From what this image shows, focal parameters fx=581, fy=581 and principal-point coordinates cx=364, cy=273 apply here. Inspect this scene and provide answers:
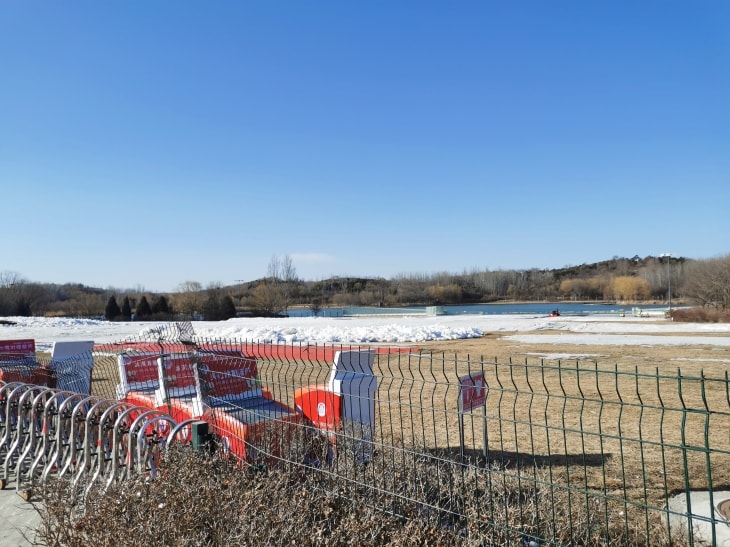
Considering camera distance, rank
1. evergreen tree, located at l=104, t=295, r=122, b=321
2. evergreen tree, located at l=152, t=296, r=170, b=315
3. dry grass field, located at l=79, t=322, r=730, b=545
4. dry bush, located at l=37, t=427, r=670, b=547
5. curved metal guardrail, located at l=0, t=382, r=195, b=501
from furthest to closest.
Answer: evergreen tree, located at l=152, t=296, r=170, b=315, evergreen tree, located at l=104, t=295, r=122, b=321, curved metal guardrail, located at l=0, t=382, r=195, b=501, dry grass field, located at l=79, t=322, r=730, b=545, dry bush, located at l=37, t=427, r=670, b=547

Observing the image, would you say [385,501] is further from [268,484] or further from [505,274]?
[505,274]

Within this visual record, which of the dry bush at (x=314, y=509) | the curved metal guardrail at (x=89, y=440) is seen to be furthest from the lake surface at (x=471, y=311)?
the curved metal guardrail at (x=89, y=440)

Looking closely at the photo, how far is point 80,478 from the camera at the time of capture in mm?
4863

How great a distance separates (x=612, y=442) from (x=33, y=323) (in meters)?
44.6

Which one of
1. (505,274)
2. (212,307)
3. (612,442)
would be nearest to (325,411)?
(612,442)

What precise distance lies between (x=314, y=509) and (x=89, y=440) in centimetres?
238

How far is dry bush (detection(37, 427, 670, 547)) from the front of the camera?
3340mm

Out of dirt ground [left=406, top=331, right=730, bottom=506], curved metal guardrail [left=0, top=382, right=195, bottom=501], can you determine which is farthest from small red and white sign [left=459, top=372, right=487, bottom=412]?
curved metal guardrail [left=0, top=382, right=195, bottom=501]

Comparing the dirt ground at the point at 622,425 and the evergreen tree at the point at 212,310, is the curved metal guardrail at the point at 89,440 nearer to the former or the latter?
the dirt ground at the point at 622,425

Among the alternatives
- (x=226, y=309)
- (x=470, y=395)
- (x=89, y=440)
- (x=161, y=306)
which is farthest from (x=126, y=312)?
(x=470, y=395)

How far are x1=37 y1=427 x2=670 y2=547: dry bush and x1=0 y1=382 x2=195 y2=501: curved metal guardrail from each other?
1.59ft

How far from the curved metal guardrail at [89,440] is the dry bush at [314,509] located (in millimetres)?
484

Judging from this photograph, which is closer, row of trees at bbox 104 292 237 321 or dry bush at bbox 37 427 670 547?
dry bush at bbox 37 427 670 547

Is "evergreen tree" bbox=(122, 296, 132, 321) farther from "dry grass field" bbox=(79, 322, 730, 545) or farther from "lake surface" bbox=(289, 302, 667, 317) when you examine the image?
"dry grass field" bbox=(79, 322, 730, 545)
